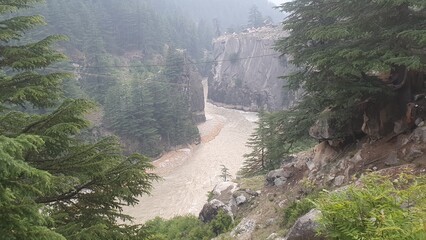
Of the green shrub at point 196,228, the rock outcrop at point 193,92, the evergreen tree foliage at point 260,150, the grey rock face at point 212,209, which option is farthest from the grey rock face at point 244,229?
the rock outcrop at point 193,92

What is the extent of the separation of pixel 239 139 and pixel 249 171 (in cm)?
2332

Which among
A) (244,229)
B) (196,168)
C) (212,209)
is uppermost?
(244,229)

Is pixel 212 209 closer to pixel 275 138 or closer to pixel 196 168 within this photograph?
pixel 275 138

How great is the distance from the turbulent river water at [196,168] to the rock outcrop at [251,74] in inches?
298

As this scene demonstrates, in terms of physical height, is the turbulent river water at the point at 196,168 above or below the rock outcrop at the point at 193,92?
below

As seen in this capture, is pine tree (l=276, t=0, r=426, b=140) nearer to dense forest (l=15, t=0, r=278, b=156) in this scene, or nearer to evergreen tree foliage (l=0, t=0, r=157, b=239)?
evergreen tree foliage (l=0, t=0, r=157, b=239)

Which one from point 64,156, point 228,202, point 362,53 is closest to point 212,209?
point 228,202

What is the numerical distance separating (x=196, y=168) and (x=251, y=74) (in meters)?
39.0

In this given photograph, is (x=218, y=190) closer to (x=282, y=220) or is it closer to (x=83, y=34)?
(x=282, y=220)

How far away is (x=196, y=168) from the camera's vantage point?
37.3m

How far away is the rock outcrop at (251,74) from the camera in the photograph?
67.4 metres

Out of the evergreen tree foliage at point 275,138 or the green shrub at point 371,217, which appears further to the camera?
the evergreen tree foliage at point 275,138

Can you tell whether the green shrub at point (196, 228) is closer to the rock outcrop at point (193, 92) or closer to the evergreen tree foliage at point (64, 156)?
the evergreen tree foliage at point (64, 156)

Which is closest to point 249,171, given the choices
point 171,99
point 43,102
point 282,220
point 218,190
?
point 218,190
